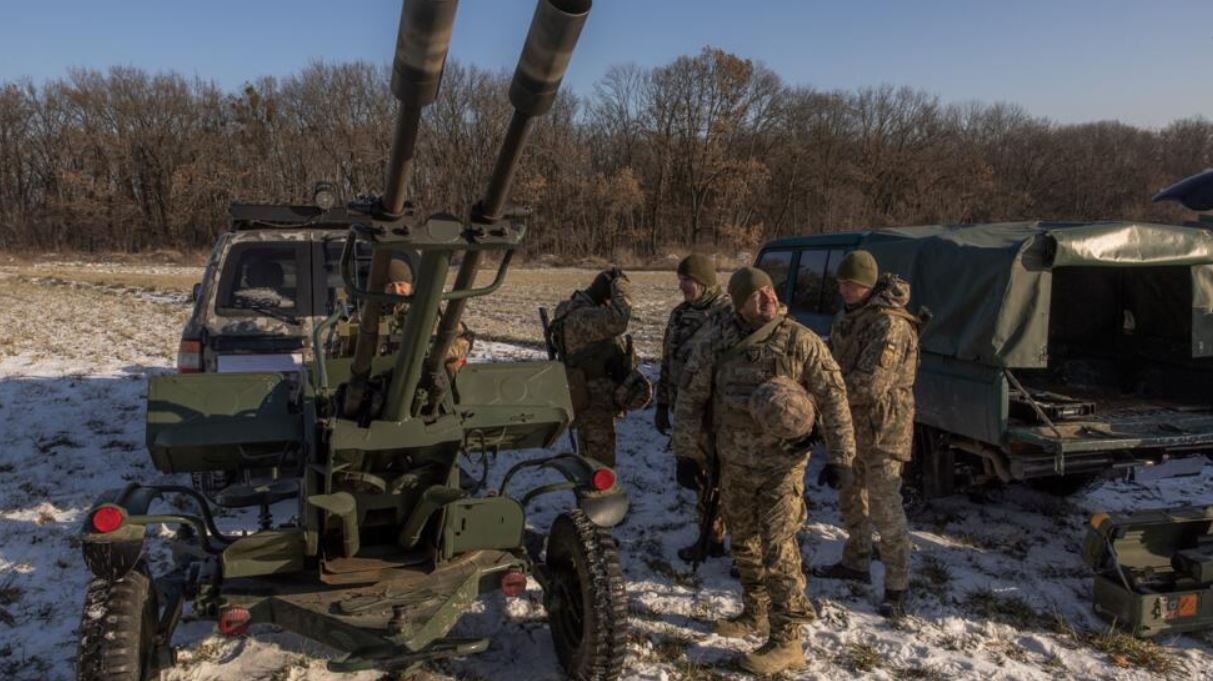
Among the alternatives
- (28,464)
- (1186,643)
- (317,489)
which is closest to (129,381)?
(28,464)

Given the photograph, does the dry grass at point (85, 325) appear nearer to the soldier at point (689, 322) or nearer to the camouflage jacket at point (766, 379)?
the soldier at point (689, 322)

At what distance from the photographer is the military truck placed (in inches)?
212

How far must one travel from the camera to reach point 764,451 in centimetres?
423

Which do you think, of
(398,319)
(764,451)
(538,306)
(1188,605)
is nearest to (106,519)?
(398,319)

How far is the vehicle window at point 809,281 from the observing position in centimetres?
746

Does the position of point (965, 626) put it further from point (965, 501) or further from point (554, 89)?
point (554, 89)

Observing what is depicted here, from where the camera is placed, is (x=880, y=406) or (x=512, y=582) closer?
(x=512, y=582)

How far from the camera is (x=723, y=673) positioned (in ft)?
13.5

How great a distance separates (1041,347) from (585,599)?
11.0ft

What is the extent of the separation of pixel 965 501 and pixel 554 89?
17.1 feet

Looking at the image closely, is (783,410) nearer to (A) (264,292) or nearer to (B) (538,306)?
(A) (264,292)

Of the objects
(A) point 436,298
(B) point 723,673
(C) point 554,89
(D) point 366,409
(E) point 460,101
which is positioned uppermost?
(E) point 460,101

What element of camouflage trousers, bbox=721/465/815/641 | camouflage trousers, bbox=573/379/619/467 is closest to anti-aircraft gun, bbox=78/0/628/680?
camouflage trousers, bbox=721/465/815/641

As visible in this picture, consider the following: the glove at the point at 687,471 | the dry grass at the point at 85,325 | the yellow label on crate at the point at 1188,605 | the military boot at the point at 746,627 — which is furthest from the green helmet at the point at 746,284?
the dry grass at the point at 85,325
